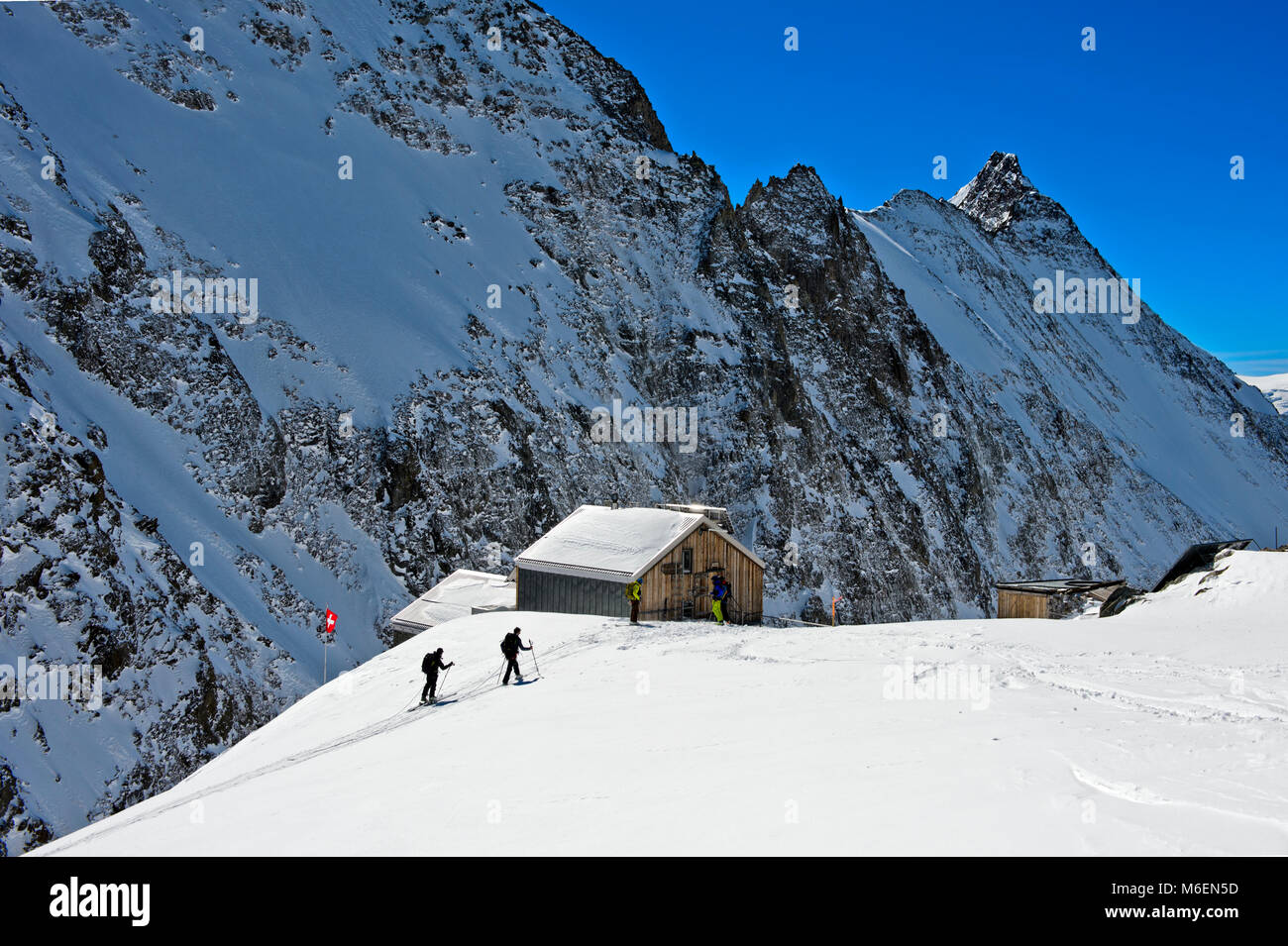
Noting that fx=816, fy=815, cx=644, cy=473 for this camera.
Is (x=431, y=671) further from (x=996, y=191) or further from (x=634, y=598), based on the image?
(x=996, y=191)

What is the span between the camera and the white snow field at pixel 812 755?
6414mm

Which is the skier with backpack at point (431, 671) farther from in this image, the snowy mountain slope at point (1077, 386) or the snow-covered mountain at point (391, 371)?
the snowy mountain slope at point (1077, 386)

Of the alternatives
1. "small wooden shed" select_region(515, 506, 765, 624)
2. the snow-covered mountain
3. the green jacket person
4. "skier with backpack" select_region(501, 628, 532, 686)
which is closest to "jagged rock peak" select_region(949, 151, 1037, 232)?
the snow-covered mountain

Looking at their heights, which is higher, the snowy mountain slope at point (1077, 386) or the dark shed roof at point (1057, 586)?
the snowy mountain slope at point (1077, 386)

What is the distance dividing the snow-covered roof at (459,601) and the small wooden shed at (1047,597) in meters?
16.7

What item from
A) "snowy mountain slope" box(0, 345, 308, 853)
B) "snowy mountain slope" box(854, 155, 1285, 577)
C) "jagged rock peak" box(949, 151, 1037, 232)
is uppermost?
"jagged rock peak" box(949, 151, 1037, 232)

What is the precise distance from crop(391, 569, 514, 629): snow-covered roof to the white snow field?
9992 millimetres

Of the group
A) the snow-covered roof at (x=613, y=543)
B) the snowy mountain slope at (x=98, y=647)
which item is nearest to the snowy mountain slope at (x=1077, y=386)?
the snow-covered roof at (x=613, y=543)

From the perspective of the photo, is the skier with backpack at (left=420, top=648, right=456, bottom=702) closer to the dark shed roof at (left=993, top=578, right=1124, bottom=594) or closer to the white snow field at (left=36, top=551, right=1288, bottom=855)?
the white snow field at (left=36, top=551, right=1288, bottom=855)

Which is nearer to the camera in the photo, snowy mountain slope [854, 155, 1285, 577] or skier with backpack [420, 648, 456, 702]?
skier with backpack [420, 648, 456, 702]

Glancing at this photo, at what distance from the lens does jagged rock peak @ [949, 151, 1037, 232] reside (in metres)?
111

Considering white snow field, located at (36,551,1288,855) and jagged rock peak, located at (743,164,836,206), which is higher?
jagged rock peak, located at (743,164,836,206)

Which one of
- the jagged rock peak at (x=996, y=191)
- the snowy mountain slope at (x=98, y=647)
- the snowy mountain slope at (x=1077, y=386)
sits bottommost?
the snowy mountain slope at (x=98, y=647)
